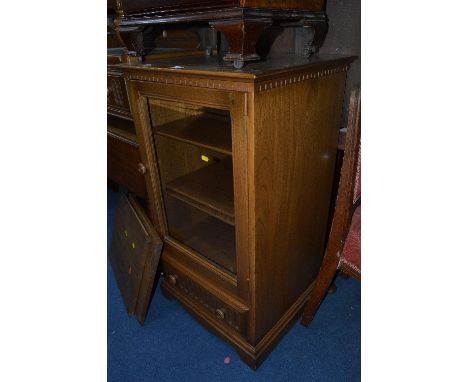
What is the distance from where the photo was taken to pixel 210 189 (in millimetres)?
1400

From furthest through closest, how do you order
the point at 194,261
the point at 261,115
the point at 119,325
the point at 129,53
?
the point at 119,325 < the point at 194,261 < the point at 129,53 < the point at 261,115

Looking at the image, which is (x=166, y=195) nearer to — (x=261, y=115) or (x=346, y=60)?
(x=261, y=115)

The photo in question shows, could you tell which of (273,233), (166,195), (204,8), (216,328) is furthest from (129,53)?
(216,328)

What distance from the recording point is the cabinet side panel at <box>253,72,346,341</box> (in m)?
0.96

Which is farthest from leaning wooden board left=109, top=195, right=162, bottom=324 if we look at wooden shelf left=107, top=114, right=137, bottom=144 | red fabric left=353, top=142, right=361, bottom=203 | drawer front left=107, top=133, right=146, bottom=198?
red fabric left=353, top=142, right=361, bottom=203

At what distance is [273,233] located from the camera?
115cm

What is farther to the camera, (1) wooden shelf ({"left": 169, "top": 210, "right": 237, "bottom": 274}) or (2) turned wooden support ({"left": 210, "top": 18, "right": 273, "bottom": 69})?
(1) wooden shelf ({"left": 169, "top": 210, "right": 237, "bottom": 274})

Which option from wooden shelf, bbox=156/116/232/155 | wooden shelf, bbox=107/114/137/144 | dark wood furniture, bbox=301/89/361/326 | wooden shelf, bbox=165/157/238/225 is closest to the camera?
dark wood furniture, bbox=301/89/361/326

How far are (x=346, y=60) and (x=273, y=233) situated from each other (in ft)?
2.19

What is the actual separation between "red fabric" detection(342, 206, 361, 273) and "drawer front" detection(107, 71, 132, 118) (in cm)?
114

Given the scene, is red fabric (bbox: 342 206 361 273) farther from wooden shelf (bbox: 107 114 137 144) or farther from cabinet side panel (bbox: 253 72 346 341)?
wooden shelf (bbox: 107 114 137 144)

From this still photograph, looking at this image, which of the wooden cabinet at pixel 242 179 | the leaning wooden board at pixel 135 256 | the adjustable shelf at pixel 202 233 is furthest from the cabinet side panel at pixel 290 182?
the leaning wooden board at pixel 135 256

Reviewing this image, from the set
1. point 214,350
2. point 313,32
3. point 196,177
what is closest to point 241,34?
point 313,32

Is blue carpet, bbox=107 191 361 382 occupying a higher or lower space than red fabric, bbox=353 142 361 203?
lower
